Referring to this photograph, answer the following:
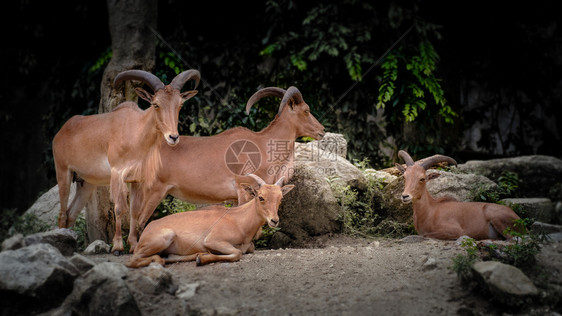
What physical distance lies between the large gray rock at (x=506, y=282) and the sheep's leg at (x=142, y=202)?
3477mm

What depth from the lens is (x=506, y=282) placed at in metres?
4.46

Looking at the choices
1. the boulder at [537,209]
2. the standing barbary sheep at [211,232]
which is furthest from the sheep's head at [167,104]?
the boulder at [537,209]

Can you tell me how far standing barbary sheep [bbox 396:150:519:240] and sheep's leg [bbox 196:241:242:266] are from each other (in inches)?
87.2

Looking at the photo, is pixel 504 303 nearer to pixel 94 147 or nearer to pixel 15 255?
pixel 15 255

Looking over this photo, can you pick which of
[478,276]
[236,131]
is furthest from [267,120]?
[478,276]

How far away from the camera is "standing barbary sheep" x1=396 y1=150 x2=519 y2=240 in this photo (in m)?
6.34

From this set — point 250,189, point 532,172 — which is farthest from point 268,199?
point 532,172

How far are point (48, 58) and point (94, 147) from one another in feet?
13.8

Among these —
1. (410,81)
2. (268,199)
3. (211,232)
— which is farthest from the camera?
(410,81)

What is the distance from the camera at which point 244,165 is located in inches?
246

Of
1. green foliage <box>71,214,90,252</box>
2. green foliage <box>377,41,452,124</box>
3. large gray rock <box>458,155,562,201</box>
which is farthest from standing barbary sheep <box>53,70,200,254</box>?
large gray rock <box>458,155,562,201</box>

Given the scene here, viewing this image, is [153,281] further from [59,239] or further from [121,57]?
[121,57]

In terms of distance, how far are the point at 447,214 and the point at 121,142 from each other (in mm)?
4002

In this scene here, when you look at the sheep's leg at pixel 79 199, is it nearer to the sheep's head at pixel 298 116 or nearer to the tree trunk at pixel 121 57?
the tree trunk at pixel 121 57
